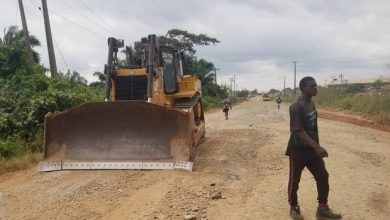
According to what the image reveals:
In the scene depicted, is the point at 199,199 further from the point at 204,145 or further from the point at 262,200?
the point at 204,145

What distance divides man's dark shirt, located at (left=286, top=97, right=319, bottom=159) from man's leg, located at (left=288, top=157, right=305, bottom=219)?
0.12m

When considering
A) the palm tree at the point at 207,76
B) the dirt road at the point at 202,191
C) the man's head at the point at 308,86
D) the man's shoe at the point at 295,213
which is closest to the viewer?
the man's head at the point at 308,86

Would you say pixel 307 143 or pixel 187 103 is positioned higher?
pixel 187 103

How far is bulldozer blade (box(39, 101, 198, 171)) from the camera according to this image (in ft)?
31.4

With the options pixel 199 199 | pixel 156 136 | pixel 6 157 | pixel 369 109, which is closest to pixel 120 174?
pixel 156 136

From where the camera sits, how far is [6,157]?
38.2 ft

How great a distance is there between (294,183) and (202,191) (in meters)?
1.80

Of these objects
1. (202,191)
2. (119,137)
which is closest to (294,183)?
(202,191)

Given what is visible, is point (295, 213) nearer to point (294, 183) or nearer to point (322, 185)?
point (294, 183)

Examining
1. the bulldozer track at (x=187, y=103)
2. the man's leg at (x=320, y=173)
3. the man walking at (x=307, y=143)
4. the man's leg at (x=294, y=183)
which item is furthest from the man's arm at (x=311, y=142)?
the bulldozer track at (x=187, y=103)

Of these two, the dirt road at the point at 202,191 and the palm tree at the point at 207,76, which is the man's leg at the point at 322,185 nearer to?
the dirt road at the point at 202,191

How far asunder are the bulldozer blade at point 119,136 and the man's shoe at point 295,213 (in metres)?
3.30

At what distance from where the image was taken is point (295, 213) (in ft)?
20.7

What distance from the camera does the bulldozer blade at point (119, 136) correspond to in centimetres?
956
